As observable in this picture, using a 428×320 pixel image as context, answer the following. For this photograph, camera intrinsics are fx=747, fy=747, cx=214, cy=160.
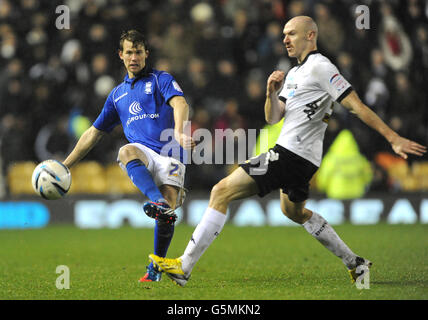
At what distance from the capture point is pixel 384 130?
5.71 meters

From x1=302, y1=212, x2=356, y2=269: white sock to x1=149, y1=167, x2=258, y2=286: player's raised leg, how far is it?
32.0 inches

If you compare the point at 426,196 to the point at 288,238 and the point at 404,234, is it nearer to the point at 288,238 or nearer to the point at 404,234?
the point at 404,234

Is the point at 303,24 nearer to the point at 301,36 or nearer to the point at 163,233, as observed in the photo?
the point at 301,36

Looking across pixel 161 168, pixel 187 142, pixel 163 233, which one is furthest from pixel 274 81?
pixel 163 233

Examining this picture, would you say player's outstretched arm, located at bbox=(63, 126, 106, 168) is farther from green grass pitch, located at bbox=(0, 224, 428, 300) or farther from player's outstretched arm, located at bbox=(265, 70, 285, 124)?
player's outstretched arm, located at bbox=(265, 70, 285, 124)

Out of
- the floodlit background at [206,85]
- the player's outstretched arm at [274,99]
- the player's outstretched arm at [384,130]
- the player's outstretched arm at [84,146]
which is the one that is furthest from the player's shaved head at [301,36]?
the floodlit background at [206,85]

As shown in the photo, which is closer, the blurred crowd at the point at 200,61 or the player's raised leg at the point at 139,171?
the player's raised leg at the point at 139,171

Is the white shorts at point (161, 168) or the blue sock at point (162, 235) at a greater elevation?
the white shorts at point (161, 168)

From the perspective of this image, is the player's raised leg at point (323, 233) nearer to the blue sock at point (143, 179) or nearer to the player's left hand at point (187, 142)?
the player's left hand at point (187, 142)

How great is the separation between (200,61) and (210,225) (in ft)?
28.7

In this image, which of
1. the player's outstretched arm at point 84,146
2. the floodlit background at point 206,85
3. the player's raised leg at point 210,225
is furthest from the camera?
the floodlit background at point 206,85

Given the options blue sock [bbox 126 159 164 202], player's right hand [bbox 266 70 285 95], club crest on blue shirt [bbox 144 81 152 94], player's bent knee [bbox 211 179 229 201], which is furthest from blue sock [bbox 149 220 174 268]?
player's right hand [bbox 266 70 285 95]

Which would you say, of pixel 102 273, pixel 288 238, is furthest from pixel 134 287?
pixel 288 238

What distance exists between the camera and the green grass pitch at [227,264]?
598cm
